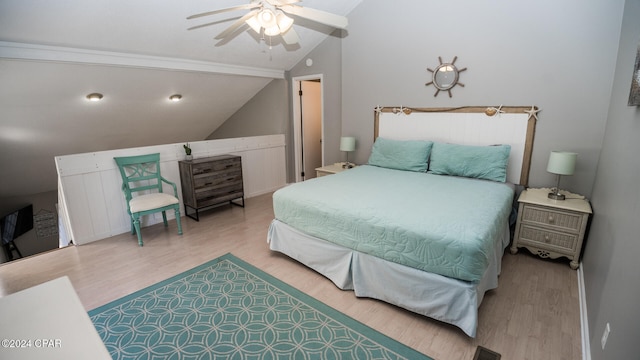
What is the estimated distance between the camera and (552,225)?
9.00 ft


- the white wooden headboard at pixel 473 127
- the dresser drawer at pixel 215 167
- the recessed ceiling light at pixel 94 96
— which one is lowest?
the dresser drawer at pixel 215 167

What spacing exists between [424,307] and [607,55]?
277 cm

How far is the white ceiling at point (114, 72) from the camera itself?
8.93 ft

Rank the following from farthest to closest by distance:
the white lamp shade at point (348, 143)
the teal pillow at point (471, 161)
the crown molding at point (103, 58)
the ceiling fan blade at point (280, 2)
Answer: the white lamp shade at point (348, 143)
the teal pillow at point (471, 161)
the crown molding at point (103, 58)
the ceiling fan blade at point (280, 2)

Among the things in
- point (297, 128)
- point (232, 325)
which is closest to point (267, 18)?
point (232, 325)

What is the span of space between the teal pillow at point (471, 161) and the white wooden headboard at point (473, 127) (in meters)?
0.20

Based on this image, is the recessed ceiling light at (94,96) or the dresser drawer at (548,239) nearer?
the dresser drawer at (548,239)

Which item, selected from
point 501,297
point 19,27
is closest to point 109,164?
point 19,27

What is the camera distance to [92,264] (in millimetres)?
2900

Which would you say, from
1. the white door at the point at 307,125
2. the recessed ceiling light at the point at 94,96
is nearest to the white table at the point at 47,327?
the recessed ceiling light at the point at 94,96

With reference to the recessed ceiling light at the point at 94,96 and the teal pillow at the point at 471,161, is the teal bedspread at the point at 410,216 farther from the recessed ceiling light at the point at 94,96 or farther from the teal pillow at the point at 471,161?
the recessed ceiling light at the point at 94,96

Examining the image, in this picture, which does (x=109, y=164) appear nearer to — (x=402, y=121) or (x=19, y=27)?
(x=19, y=27)

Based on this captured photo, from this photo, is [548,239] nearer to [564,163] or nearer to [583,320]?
[564,163]

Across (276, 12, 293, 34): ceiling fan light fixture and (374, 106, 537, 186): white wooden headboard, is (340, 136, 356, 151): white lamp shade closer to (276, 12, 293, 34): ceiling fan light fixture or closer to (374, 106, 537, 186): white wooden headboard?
(374, 106, 537, 186): white wooden headboard
